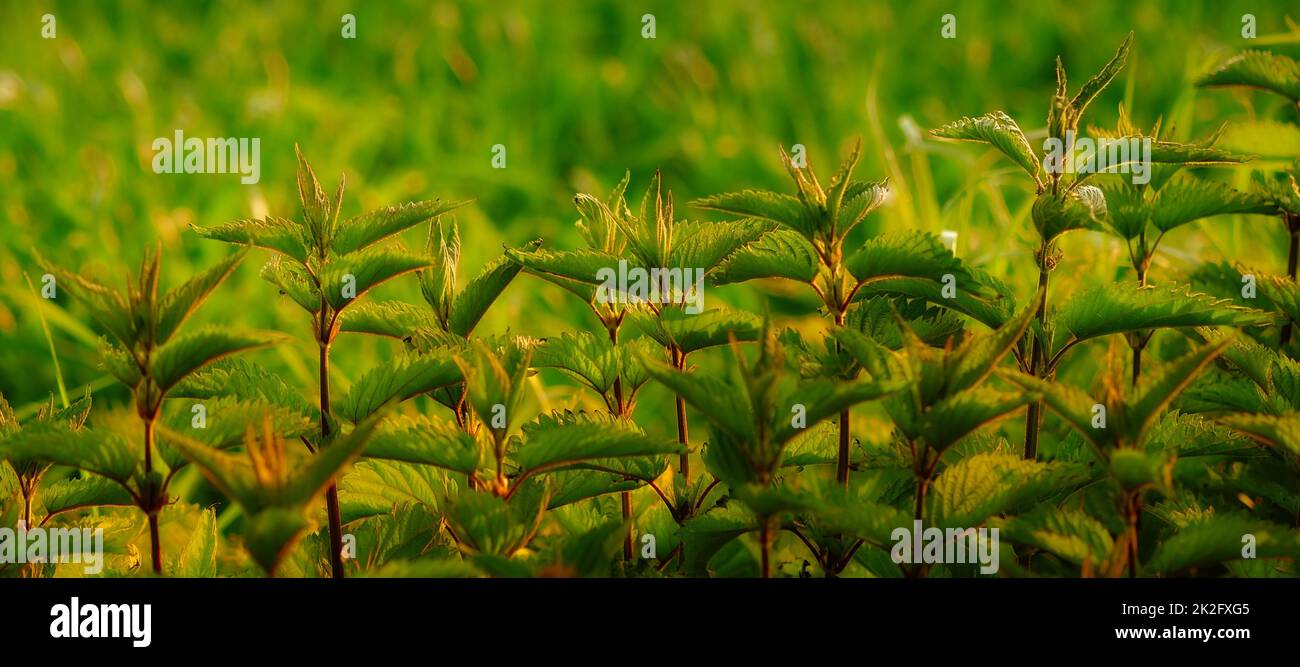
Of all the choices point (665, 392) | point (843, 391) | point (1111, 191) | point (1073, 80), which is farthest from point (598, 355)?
point (1073, 80)

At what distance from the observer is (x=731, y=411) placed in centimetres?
123

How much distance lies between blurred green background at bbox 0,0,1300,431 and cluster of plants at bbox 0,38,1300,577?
145cm

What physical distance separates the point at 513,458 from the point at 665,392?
1861 mm

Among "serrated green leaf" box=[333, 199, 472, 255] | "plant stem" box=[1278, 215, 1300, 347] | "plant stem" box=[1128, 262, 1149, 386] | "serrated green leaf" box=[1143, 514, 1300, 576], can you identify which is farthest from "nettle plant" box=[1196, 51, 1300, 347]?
"serrated green leaf" box=[333, 199, 472, 255]

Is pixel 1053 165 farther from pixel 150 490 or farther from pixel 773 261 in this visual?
pixel 150 490

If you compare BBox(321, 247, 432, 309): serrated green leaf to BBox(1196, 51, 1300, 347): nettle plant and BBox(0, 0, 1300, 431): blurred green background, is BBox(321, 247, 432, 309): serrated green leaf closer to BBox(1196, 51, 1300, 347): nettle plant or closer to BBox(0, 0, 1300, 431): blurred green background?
BBox(1196, 51, 1300, 347): nettle plant

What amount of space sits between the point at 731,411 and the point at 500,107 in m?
3.58

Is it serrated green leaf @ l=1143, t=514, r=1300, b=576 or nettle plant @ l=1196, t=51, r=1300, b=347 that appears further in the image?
nettle plant @ l=1196, t=51, r=1300, b=347

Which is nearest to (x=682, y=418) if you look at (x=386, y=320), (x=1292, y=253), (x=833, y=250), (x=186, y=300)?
(x=833, y=250)

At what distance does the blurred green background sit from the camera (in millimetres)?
3549

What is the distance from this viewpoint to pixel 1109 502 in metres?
1.77

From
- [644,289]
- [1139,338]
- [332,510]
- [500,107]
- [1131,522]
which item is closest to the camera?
[1131,522]
